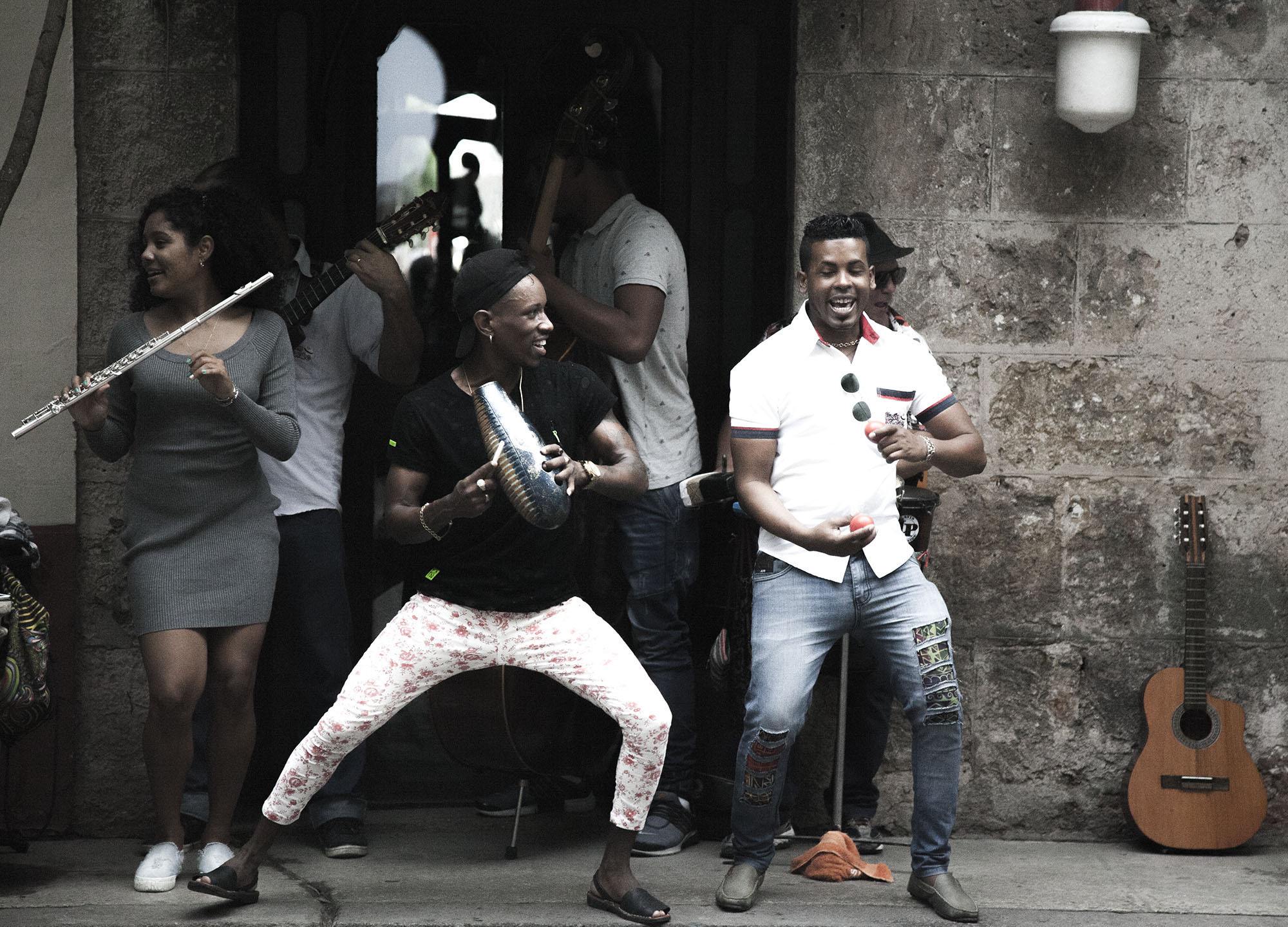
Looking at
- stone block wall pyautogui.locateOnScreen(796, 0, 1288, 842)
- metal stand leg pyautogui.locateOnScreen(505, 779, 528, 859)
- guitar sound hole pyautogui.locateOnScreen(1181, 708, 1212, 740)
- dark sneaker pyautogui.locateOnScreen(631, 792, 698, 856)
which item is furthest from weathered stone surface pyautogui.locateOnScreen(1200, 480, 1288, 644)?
metal stand leg pyautogui.locateOnScreen(505, 779, 528, 859)

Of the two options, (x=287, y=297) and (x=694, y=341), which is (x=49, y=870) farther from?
(x=694, y=341)

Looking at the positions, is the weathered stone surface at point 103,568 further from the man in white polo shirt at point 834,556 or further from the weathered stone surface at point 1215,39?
the weathered stone surface at point 1215,39

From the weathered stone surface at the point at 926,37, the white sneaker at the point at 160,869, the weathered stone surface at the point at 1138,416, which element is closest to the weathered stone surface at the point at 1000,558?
the weathered stone surface at the point at 1138,416

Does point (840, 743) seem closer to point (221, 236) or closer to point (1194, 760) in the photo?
point (1194, 760)

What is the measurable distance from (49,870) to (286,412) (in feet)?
5.21

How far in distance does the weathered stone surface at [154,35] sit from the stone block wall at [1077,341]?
1.90 metres

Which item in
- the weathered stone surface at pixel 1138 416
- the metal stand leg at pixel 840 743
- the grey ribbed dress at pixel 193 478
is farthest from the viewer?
the weathered stone surface at pixel 1138 416

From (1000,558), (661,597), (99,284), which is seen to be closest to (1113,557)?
(1000,558)

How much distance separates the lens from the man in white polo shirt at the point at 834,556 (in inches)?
173

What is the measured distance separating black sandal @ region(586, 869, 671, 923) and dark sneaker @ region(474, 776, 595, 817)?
1.08 metres

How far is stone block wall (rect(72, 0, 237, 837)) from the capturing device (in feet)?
16.9

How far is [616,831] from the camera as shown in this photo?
4371mm

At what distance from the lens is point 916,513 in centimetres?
485

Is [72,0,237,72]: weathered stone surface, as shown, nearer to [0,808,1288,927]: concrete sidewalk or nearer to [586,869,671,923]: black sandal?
[0,808,1288,927]: concrete sidewalk
